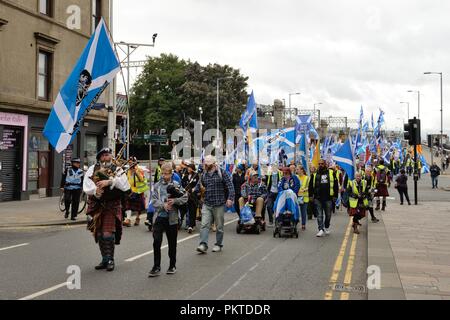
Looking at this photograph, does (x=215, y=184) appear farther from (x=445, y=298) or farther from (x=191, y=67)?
(x=191, y=67)

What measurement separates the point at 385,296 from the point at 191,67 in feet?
172

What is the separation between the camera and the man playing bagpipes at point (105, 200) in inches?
293

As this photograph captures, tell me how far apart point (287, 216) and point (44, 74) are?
15375 mm

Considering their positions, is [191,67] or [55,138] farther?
[191,67]

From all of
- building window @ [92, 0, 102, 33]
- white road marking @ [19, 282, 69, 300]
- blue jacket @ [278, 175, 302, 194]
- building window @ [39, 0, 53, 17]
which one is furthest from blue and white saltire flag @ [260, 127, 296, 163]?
white road marking @ [19, 282, 69, 300]

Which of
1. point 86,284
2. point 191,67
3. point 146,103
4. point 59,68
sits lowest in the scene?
point 86,284

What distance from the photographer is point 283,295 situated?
6.35 m

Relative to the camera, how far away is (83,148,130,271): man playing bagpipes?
7453mm

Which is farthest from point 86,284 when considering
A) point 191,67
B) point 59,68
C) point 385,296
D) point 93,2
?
point 191,67

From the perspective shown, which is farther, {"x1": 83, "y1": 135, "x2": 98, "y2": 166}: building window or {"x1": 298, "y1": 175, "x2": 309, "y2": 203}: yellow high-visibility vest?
{"x1": 83, "y1": 135, "x2": 98, "y2": 166}: building window

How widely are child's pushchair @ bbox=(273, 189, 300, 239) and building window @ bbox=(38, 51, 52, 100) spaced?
48.1ft

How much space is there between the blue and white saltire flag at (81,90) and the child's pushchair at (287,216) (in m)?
4.79

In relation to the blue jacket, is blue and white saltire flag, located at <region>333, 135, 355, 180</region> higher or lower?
higher

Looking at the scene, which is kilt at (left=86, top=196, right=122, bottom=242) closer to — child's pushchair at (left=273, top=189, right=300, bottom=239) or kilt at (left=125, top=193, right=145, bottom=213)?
child's pushchair at (left=273, top=189, right=300, bottom=239)
